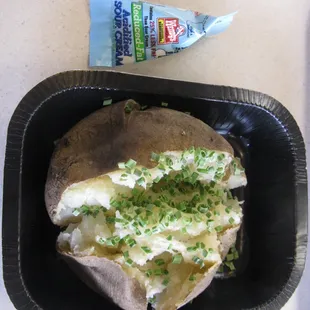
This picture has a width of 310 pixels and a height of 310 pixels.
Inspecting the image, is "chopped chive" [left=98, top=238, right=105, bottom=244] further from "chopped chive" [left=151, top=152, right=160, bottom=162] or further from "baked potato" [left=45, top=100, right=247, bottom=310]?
"chopped chive" [left=151, top=152, right=160, bottom=162]

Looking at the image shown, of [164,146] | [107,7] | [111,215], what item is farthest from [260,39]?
[111,215]

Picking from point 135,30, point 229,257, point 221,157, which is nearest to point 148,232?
point 221,157

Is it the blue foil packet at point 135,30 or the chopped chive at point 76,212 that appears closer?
the chopped chive at point 76,212

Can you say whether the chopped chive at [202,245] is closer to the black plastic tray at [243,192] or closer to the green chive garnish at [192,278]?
the green chive garnish at [192,278]

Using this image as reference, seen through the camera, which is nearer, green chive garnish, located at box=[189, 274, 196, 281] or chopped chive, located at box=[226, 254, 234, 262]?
green chive garnish, located at box=[189, 274, 196, 281]

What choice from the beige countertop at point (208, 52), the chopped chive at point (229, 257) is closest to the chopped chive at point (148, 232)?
the chopped chive at point (229, 257)

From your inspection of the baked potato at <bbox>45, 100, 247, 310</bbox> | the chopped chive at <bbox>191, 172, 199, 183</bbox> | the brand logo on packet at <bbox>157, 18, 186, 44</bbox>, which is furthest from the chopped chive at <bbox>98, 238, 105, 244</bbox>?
the brand logo on packet at <bbox>157, 18, 186, 44</bbox>
